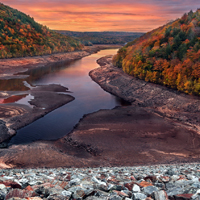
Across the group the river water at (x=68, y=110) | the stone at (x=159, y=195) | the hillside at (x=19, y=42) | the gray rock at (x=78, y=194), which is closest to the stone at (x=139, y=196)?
the stone at (x=159, y=195)

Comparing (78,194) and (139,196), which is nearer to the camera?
(139,196)

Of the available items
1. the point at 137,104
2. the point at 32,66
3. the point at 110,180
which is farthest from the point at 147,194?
the point at 32,66

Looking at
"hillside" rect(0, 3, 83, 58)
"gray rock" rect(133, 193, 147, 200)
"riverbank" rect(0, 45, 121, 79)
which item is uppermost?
"hillside" rect(0, 3, 83, 58)

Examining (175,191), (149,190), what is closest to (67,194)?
(149,190)

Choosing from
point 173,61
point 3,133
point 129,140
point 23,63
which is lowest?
point 129,140

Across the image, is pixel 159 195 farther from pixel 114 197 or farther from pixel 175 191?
pixel 114 197

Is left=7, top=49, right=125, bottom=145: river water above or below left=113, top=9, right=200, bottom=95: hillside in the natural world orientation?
below

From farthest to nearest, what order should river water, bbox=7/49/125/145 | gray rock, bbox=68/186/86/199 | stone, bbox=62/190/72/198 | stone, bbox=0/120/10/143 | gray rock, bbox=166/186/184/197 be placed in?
river water, bbox=7/49/125/145 → stone, bbox=0/120/10/143 → gray rock, bbox=166/186/184/197 → stone, bbox=62/190/72/198 → gray rock, bbox=68/186/86/199

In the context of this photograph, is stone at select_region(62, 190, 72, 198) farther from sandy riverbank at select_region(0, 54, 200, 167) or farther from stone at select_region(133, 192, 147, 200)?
sandy riverbank at select_region(0, 54, 200, 167)

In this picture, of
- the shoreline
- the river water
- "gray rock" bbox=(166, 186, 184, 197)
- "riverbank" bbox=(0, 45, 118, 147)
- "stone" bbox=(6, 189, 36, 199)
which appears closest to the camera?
"stone" bbox=(6, 189, 36, 199)

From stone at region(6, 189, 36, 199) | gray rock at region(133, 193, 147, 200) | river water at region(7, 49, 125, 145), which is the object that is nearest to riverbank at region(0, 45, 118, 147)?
river water at region(7, 49, 125, 145)

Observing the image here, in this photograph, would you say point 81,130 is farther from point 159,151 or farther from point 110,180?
point 110,180

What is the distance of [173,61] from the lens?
56.0 metres

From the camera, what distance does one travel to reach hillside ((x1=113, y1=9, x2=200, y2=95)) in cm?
4894
